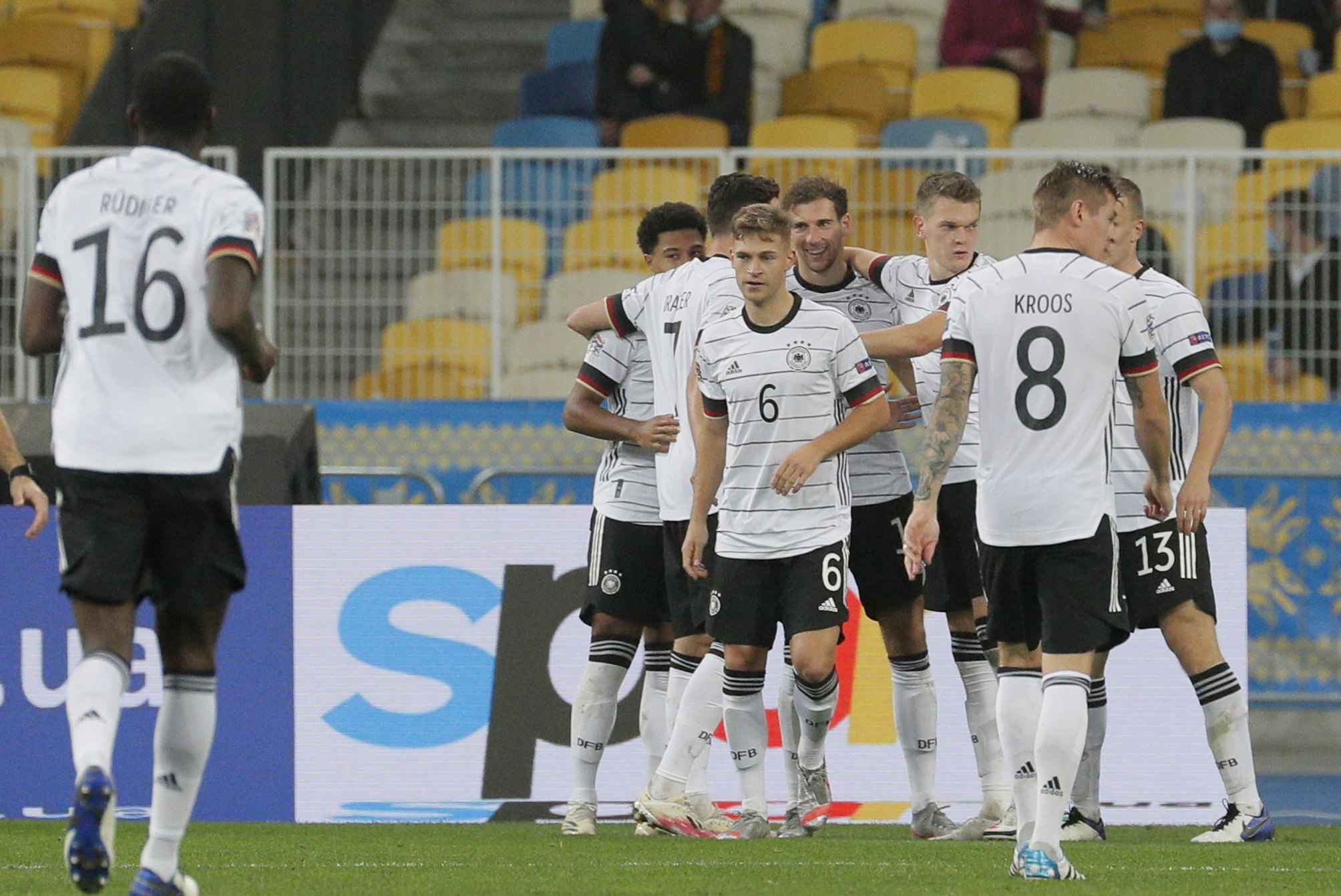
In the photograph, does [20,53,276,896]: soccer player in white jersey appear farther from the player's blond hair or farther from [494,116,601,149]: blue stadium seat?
[494,116,601,149]: blue stadium seat

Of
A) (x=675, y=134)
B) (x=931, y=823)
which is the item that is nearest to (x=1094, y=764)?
(x=931, y=823)

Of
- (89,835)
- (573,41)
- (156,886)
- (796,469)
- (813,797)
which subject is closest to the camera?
(89,835)

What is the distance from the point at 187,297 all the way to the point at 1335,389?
8.34 m

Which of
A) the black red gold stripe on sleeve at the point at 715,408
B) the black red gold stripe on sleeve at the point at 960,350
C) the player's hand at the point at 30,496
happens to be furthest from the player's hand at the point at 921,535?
the player's hand at the point at 30,496

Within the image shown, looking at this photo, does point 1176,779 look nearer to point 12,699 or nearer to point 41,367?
point 12,699

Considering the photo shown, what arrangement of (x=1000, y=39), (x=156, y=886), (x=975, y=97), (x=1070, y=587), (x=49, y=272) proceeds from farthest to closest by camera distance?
(x=1000, y=39) → (x=975, y=97) → (x=1070, y=587) → (x=49, y=272) → (x=156, y=886)

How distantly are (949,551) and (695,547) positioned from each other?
3.55 ft

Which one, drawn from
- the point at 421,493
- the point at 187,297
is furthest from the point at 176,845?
the point at 421,493

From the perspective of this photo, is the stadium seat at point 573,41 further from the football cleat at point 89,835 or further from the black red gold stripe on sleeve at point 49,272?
the football cleat at point 89,835

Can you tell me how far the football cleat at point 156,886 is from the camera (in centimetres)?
483

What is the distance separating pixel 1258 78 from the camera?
14.2 metres

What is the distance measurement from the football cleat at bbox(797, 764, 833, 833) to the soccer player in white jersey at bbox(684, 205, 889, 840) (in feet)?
2.18

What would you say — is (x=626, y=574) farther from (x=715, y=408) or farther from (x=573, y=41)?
(x=573, y=41)

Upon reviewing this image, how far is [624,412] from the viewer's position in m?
7.90
